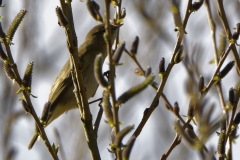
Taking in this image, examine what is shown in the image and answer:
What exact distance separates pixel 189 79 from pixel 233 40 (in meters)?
0.45

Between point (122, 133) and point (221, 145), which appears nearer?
A: point (122, 133)

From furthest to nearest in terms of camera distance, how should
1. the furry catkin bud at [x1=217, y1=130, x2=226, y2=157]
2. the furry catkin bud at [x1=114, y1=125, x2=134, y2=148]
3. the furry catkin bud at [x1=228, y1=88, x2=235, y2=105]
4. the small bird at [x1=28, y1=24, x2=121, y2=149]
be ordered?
the small bird at [x1=28, y1=24, x2=121, y2=149], the furry catkin bud at [x1=228, y1=88, x2=235, y2=105], the furry catkin bud at [x1=217, y1=130, x2=226, y2=157], the furry catkin bud at [x1=114, y1=125, x2=134, y2=148]

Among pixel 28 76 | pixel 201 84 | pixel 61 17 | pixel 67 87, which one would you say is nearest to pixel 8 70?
pixel 28 76

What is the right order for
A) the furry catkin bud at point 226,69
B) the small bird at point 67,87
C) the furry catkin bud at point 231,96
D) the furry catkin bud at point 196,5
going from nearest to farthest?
the furry catkin bud at point 231,96 → the furry catkin bud at point 196,5 → the furry catkin bud at point 226,69 → the small bird at point 67,87

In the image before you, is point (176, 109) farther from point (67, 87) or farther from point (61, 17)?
point (67, 87)

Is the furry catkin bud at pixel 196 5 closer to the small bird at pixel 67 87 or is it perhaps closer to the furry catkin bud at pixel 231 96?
the furry catkin bud at pixel 231 96

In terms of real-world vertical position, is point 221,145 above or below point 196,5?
below

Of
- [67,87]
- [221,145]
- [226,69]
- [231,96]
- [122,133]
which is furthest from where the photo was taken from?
[67,87]

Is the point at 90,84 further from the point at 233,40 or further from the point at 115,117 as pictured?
the point at 115,117

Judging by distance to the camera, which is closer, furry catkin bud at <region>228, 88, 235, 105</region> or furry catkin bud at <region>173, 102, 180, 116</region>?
furry catkin bud at <region>228, 88, 235, 105</region>

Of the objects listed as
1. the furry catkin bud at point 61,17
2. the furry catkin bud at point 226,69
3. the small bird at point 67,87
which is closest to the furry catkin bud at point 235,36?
the furry catkin bud at point 226,69

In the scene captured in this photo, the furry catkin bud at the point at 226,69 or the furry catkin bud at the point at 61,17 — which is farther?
the furry catkin bud at the point at 226,69

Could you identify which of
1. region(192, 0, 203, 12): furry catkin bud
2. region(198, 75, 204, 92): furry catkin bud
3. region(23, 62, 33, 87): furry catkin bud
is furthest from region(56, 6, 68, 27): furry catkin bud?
region(198, 75, 204, 92): furry catkin bud

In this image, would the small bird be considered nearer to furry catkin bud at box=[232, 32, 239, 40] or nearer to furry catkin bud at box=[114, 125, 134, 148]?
furry catkin bud at box=[232, 32, 239, 40]
